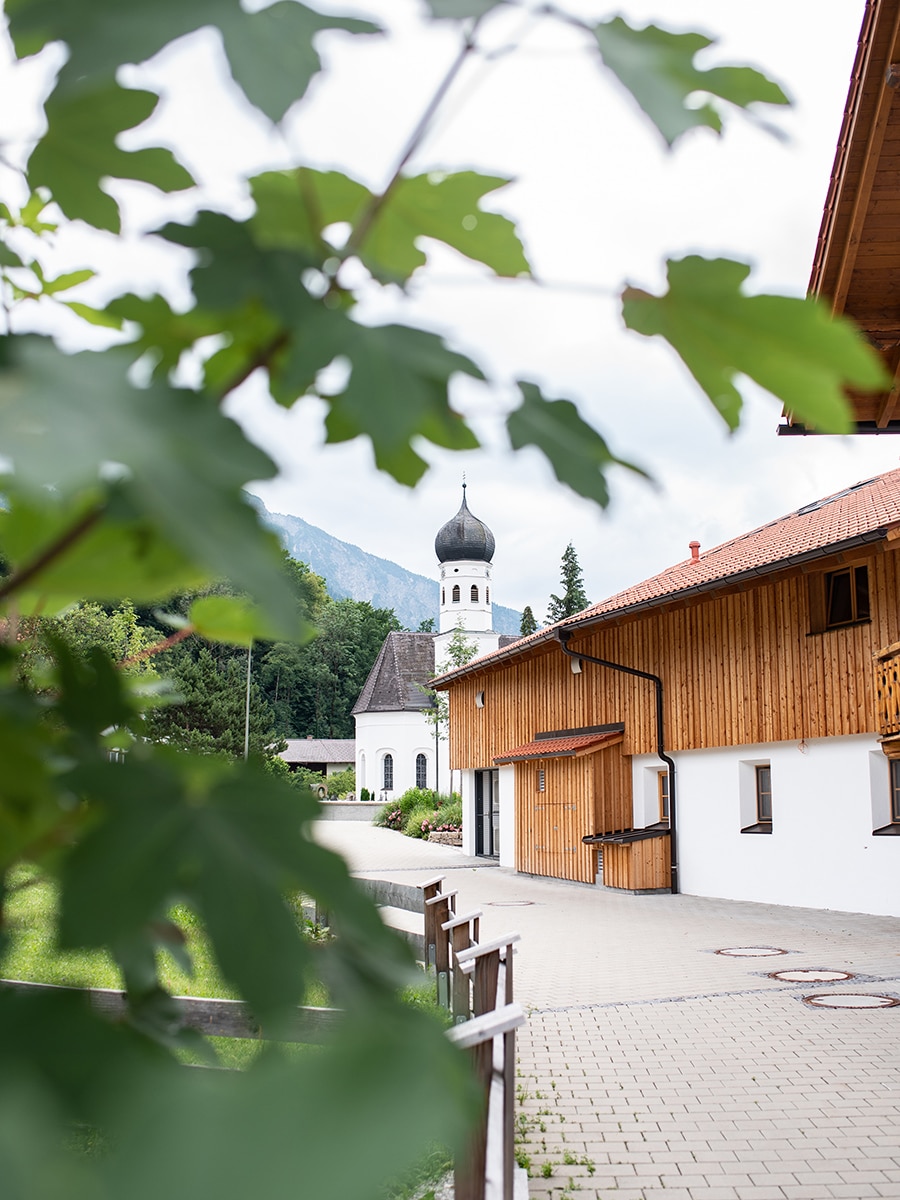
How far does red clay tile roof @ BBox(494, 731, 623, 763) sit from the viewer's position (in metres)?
Answer: 19.5

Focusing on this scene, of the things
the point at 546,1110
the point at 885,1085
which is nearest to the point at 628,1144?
the point at 546,1110

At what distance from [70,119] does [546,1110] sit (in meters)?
6.82

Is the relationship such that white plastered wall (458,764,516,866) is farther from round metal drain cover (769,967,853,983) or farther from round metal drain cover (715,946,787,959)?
round metal drain cover (769,967,853,983)

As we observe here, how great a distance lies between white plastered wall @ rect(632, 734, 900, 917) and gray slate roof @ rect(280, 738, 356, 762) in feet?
175

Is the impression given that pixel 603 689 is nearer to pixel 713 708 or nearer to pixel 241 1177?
pixel 713 708

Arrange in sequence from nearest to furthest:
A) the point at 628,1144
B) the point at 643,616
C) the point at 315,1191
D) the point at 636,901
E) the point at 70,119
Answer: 1. the point at 315,1191
2. the point at 70,119
3. the point at 628,1144
4. the point at 636,901
5. the point at 643,616

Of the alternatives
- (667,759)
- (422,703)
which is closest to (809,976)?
(667,759)

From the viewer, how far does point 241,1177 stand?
0.96ft

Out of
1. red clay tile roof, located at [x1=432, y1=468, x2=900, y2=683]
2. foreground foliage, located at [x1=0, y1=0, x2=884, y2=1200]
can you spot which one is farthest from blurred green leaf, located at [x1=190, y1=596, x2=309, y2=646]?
red clay tile roof, located at [x1=432, y1=468, x2=900, y2=683]

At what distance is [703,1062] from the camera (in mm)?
7297

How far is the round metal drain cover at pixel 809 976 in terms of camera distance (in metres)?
10.2

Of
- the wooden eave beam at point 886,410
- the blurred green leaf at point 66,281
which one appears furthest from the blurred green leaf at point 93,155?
the wooden eave beam at point 886,410

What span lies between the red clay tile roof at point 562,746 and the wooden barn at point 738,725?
0.23ft

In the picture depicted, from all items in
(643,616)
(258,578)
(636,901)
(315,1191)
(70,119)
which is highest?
(643,616)
